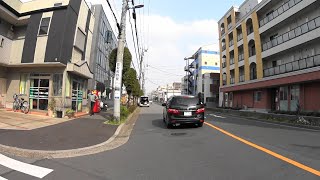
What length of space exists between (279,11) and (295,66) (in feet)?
21.7

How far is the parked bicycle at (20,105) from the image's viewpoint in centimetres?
1848

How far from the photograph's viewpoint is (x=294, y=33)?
91.5 feet

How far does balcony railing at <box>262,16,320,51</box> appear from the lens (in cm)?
2487

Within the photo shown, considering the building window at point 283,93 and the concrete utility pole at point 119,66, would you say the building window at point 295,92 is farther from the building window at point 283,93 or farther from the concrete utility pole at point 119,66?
the concrete utility pole at point 119,66

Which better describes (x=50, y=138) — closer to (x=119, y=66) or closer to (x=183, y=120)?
(x=183, y=120)

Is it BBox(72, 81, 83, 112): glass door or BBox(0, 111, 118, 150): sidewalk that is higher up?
BBox(72, 81, 83, 112): glass door

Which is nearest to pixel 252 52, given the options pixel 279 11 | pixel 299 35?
pixel 279 11

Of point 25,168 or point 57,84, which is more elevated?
point 57,84

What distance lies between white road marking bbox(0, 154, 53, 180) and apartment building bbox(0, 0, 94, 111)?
10787 millimetres

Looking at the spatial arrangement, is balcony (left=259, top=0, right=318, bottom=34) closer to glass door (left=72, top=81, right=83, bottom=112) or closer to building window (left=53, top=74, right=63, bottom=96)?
glass door (left=72, top=81, right=83, bottom=112)

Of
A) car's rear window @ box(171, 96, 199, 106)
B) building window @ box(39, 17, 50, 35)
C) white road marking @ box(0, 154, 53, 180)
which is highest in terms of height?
building window @ box(39, 17, 50, 35)

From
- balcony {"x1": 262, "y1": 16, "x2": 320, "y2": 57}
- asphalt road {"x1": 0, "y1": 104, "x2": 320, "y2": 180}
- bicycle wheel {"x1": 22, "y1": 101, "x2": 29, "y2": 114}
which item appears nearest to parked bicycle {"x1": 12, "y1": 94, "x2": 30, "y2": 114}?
bicycle wheel {"x1": 22, "y1": 101, "x2": 29, "y2": 114}

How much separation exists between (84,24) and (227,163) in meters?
17.1

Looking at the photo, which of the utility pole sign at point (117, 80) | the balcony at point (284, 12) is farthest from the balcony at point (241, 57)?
the utility pole sign at point (117, 80)
